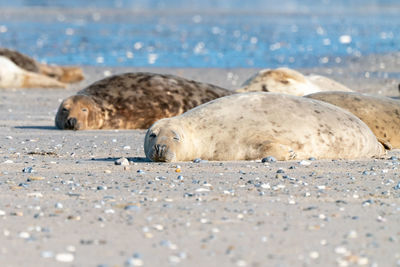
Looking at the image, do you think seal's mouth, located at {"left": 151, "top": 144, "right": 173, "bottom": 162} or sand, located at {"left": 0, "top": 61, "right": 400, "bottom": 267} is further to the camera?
seal's mouth, located at {"left": 151, "top": 144, "right": 173, "bottom": 162}

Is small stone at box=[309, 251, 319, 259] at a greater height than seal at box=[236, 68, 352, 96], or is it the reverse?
seal at box=[236, 68, 352, 96]

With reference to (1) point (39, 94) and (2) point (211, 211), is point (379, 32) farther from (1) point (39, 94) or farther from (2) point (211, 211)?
(2) point (211, 211)

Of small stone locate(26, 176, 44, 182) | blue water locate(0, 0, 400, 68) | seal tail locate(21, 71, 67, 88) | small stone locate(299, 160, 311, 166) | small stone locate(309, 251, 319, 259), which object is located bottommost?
small stone locate(309, 251, 319, 259)

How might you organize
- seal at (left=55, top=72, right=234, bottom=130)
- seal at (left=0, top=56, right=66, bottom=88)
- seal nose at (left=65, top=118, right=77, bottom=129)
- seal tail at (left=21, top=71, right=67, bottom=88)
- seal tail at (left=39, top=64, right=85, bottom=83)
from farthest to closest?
seal tail at (left=39, top=64, right=85, bottom=83) → seal tail at (left=21, top=71, right=67, bottom=88) → seal at (left=0, top=56, right=66, bottom=88) → seal at (left=55, top=72, right=234, bottom=130) → seal nose at (left=65, top=118, right=77, bottom=129)

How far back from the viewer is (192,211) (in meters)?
4.60

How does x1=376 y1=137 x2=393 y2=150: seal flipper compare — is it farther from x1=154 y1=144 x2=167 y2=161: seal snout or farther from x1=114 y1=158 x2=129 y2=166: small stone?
x1=114 y1=158 x2=129 y2=166: small stone

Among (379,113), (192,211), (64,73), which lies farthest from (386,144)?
(64,73)

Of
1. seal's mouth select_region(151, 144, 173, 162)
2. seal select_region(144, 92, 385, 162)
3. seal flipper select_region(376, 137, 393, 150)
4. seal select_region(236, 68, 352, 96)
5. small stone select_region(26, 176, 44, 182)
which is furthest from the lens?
seal select_region(236, 68, 352, 96)

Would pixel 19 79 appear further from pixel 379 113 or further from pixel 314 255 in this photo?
pixel 314 255

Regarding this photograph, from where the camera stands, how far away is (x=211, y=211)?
459 cm

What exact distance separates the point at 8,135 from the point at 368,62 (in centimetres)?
1226

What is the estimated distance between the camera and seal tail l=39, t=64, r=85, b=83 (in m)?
14.9

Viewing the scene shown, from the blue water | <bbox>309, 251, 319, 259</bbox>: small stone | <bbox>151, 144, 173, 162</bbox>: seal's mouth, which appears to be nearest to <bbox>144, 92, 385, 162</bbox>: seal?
<bbox>151, 144, 173, 162</bbox>: seal's mouth

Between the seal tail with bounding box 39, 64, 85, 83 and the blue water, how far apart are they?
158 inches
